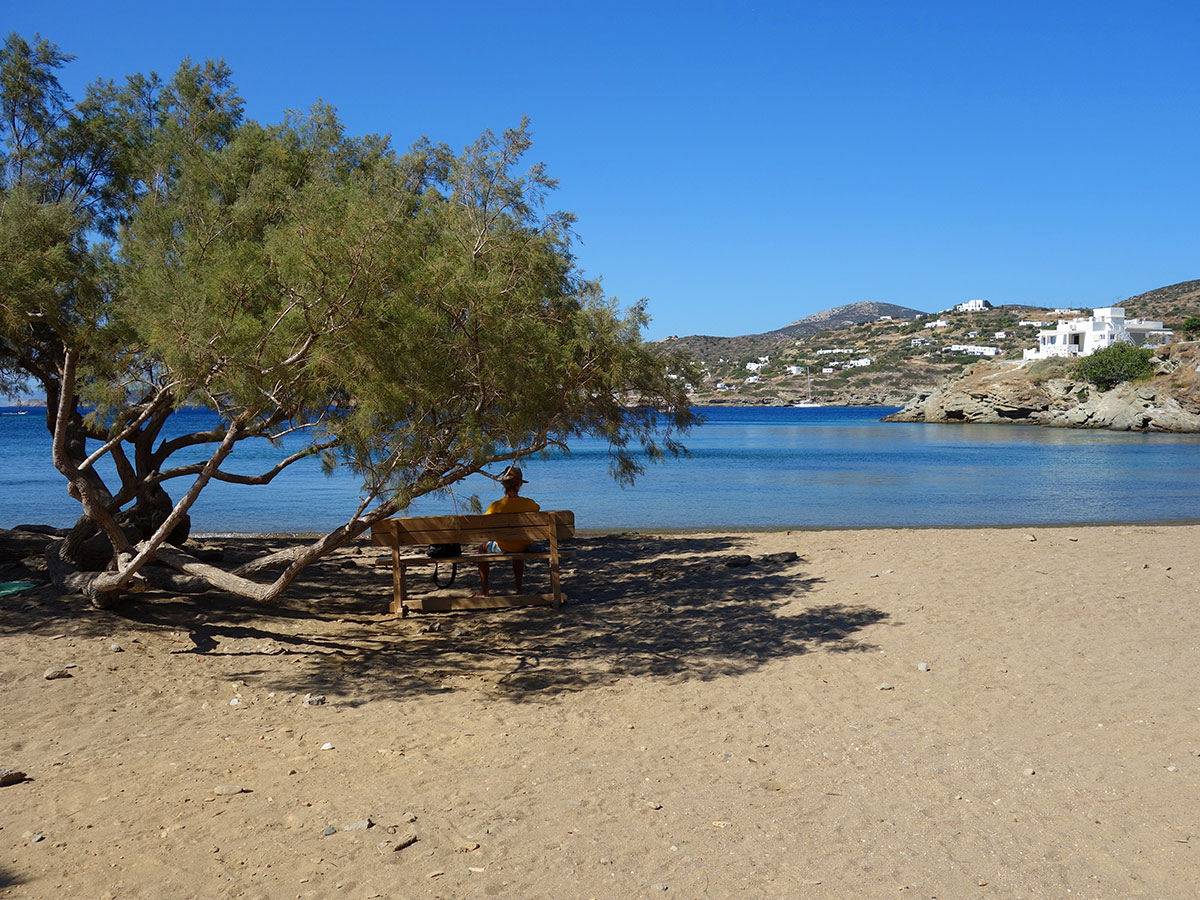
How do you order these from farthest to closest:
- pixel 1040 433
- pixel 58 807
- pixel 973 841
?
pixel 1040 433 → pixel 58 807 → pixel 973 841

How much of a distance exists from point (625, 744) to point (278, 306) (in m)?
3.80

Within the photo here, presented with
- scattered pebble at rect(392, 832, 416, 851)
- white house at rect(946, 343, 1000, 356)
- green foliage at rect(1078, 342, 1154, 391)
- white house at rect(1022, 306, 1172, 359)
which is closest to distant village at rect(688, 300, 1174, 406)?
white house at rect(946, 343, 1000, 356)

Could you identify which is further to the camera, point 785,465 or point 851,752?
point 785,465

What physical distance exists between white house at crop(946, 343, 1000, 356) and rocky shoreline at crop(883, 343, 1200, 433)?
49030 millimetres

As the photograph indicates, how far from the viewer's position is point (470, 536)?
8.63 metres

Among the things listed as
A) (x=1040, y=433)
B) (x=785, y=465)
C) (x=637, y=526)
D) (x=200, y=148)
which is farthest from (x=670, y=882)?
(x=1040, y=433)

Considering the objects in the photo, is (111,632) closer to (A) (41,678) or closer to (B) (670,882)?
(A) (41,678)

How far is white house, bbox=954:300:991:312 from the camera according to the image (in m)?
188

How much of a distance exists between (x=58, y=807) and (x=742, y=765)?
3616 millimetres

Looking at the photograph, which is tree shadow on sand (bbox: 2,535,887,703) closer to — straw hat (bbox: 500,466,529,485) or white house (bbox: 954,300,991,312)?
straw hat (bbox: 500,466,529,485)

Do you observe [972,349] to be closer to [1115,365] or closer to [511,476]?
[1115,365]

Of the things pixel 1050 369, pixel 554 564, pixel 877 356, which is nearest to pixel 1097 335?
→ pixel 1050 369

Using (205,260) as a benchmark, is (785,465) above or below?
below

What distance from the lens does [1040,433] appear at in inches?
2434
